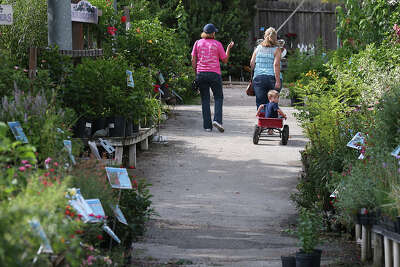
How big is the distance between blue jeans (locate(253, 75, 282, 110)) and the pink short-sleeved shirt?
809 millimetres

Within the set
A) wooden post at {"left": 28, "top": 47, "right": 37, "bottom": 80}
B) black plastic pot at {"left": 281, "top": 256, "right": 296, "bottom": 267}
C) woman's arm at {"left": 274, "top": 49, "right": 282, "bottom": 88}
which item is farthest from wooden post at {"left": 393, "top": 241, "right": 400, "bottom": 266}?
woman's arm at {"left": 274, "top": 49, "right": 282, "bottom": 88}

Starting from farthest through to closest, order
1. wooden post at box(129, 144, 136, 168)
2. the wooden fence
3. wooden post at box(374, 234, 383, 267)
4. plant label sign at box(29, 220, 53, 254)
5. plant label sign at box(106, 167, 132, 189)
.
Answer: the wooden fence < wooden post at box(129, 144, 136, 168) < wooden post at box(374, 234, 383, 267) < plant label sign at box(106, 167, 132, 189) < plant label sign at box(29, 220, 53, 254)

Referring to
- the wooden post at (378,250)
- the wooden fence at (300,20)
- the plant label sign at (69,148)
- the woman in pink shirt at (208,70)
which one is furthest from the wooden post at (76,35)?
the wooden fence at (300,20)

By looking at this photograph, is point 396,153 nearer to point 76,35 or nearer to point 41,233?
point 41,233

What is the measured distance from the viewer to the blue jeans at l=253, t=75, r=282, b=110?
1173cm

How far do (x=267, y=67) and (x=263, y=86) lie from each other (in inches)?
12.3

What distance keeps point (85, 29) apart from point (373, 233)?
5977 mm

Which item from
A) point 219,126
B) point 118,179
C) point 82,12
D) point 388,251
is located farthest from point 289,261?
point 219,126

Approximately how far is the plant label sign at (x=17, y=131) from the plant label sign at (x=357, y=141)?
10.0 feet

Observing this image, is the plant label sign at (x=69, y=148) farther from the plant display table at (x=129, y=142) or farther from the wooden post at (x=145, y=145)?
the wooden post at (x=145, y=145)

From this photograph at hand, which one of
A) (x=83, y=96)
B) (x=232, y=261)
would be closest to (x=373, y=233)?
(x=232, y=261)

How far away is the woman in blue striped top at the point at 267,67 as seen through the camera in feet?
38.3

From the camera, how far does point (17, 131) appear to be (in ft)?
15.3

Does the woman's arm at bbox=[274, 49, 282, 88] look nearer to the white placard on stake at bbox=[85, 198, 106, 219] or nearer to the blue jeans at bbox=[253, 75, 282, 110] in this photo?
the blue jeans at bbox=[253, 75, 282, 110]
